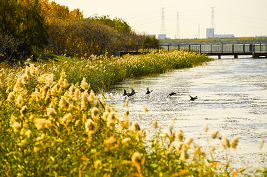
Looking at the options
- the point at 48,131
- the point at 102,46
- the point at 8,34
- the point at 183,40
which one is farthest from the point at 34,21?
the point at 183,40

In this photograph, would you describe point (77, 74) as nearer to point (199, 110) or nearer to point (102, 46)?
point (199, 110)

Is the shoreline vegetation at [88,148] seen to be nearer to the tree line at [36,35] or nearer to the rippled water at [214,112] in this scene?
the rippled water at [214,112]

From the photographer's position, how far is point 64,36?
31.3m

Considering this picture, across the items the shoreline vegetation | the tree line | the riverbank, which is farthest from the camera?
the tree line

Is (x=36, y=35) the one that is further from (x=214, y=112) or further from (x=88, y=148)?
(x=88, y=148)

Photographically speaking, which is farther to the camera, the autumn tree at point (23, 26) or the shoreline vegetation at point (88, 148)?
the autumn tree at point (23, 26)

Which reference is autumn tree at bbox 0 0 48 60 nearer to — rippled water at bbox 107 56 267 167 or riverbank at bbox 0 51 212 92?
riverbank at bbox 0 51 212 92

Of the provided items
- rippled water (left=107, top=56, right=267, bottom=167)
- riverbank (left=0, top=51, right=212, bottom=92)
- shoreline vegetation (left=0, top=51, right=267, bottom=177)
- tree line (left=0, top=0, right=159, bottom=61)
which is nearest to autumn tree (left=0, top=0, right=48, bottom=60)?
tree line (left=0, top=0, right=159, bottom=61)

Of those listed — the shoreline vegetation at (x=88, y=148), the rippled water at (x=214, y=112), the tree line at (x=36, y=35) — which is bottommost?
the rippled water at (x=214, y=112)

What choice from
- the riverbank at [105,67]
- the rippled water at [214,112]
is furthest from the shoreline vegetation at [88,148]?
the riverbank at [105,67]

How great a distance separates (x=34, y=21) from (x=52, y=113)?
1916cm

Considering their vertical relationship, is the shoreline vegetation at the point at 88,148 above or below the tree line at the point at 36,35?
below

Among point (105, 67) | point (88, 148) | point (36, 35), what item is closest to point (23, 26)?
point (36, 35)

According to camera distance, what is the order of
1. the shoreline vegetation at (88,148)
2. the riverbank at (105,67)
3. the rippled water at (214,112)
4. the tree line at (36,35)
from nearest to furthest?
1. the shoreline vegetation at (88,148)
2. the rippled water at (214,112)
3. the riverbank at (105,67)
4. the tree line at (36,35)
